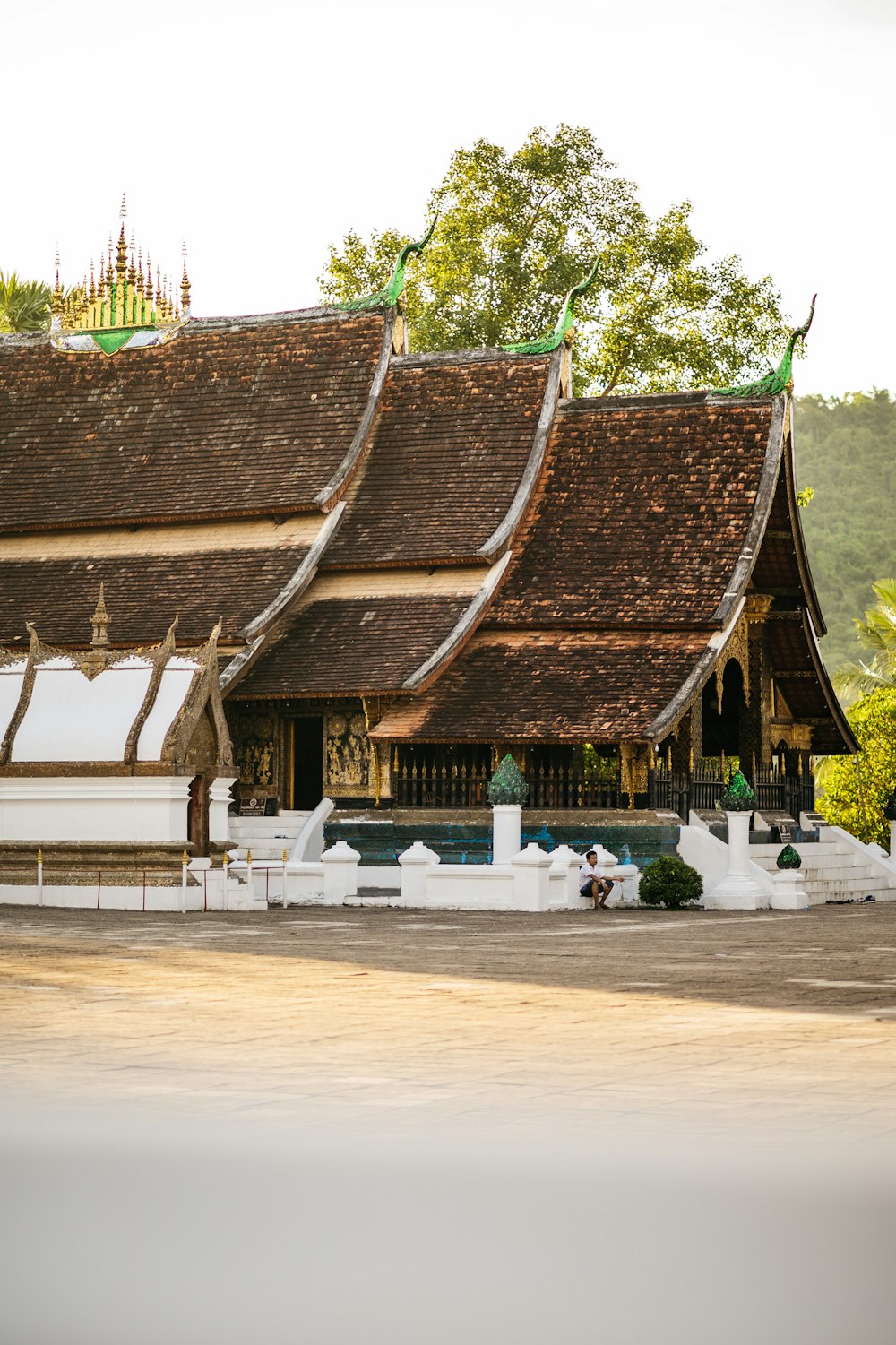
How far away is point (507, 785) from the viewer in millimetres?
23500

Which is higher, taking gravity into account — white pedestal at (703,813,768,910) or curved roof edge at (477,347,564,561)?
curved roof edge at (477,347,564,561)

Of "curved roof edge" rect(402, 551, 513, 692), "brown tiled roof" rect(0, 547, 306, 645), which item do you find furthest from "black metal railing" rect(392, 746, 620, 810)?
"brown tiled roof" rect(0, 547, 306, 645)

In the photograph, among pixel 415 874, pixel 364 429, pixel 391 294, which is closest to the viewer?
pixel 415 874

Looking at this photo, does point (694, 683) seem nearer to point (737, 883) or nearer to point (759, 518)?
point (737, 883)

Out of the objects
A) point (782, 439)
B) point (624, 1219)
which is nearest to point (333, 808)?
point (782, 439)

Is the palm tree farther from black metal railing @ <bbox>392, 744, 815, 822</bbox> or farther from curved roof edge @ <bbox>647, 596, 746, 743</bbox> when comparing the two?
curved roof edge @ <bbox>647, 596, 746, 743</bbox>

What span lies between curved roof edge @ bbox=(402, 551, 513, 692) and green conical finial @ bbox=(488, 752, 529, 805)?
162cm

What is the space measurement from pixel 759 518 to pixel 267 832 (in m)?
7.83

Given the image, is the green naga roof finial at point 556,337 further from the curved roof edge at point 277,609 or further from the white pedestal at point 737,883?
the white pedestal at point 737,883

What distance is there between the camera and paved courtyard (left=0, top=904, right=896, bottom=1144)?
721 cm

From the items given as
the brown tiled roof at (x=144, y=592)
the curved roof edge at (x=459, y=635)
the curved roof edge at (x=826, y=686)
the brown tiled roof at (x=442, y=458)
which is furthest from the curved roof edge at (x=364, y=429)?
the curved roof edge at (x=826, y=686)

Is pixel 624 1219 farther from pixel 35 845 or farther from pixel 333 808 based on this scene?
pixel 333 808

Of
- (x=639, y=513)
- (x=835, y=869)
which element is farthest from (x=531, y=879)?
(x=639, y=513)

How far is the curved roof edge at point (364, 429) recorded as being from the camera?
26894 mm
